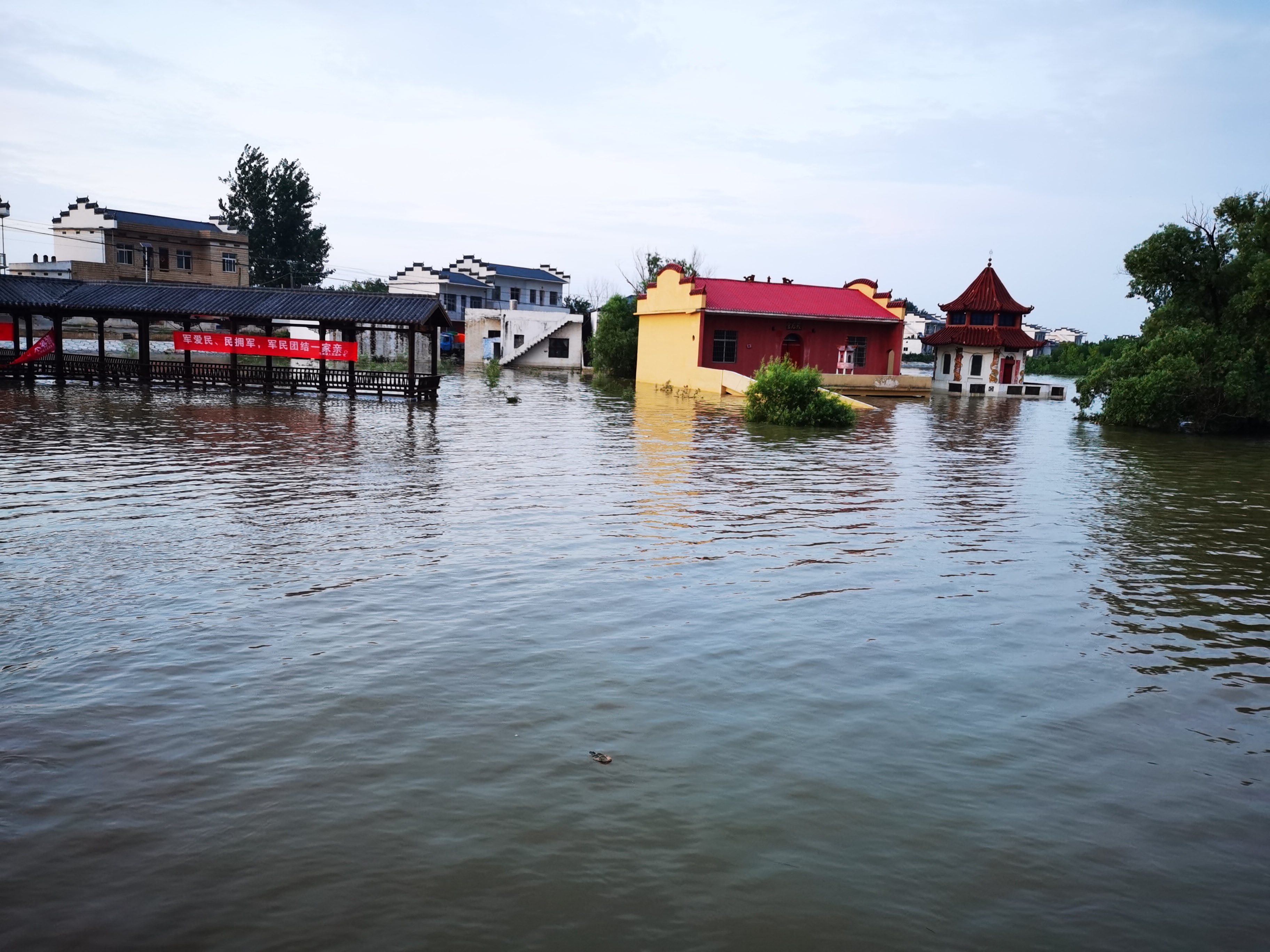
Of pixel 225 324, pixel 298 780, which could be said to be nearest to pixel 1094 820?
pixel 298 780

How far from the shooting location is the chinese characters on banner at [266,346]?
35.4 metres

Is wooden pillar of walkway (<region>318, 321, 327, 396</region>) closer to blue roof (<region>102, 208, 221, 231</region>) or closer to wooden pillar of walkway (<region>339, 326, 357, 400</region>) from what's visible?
wooden pillar of walkway (<region>339, 326, 357, 400</region>)

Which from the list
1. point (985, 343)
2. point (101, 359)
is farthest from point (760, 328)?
point (101, 359)

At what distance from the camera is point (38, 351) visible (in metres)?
35.1

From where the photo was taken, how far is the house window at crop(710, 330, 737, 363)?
45406 mm

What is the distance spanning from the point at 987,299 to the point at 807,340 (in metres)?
11.5

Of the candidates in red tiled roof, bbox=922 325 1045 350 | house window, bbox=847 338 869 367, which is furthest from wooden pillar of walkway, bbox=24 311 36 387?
red tiled roof, bbox=922 325 1045 350

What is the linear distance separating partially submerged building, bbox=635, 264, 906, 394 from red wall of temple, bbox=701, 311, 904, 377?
38 millimetres

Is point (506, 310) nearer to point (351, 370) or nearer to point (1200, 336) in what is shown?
point (351, 370)

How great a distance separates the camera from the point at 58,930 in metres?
4.54

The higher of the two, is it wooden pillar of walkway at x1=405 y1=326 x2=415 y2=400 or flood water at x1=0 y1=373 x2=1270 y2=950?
wooden pillar of walkway at x1=405 y1=326 x2=415 y2=400

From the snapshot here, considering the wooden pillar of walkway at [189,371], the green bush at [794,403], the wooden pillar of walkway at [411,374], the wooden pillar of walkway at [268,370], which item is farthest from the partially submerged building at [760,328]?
the wooden pillar of walkway at [189,371]

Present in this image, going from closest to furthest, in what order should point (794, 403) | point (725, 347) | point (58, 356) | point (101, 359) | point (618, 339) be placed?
point (794, 403) → point (58, 356) → point (101, 359) → point (725, 347) → point (618, 339)

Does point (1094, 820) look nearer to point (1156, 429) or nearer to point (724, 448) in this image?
point (724, 448)
